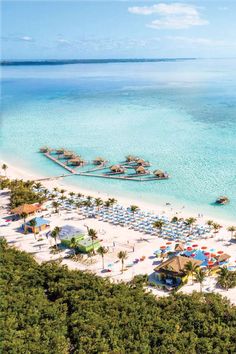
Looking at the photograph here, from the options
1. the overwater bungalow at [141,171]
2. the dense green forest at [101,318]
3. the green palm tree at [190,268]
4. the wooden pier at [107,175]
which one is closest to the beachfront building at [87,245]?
the dense green forest at [101,318]

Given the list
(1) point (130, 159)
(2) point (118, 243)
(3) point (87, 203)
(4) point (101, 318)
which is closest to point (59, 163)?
(1) point (130, 159)

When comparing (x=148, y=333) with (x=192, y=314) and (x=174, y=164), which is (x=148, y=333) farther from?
(x=174, y=164)

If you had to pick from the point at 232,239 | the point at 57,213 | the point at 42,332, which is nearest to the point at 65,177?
the point at 57,213

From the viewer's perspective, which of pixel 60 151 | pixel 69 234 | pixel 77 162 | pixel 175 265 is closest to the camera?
pixel 175 265

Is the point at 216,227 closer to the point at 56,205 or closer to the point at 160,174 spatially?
the point at 56,205

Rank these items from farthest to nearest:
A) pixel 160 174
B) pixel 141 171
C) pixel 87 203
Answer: pixel 141 171 → pixel 160 174 → pixel 87 203

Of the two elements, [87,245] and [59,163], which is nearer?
[87,245]

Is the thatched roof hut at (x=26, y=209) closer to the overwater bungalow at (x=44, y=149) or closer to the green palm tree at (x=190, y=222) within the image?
the green palm tree at (x=190, y=222)
